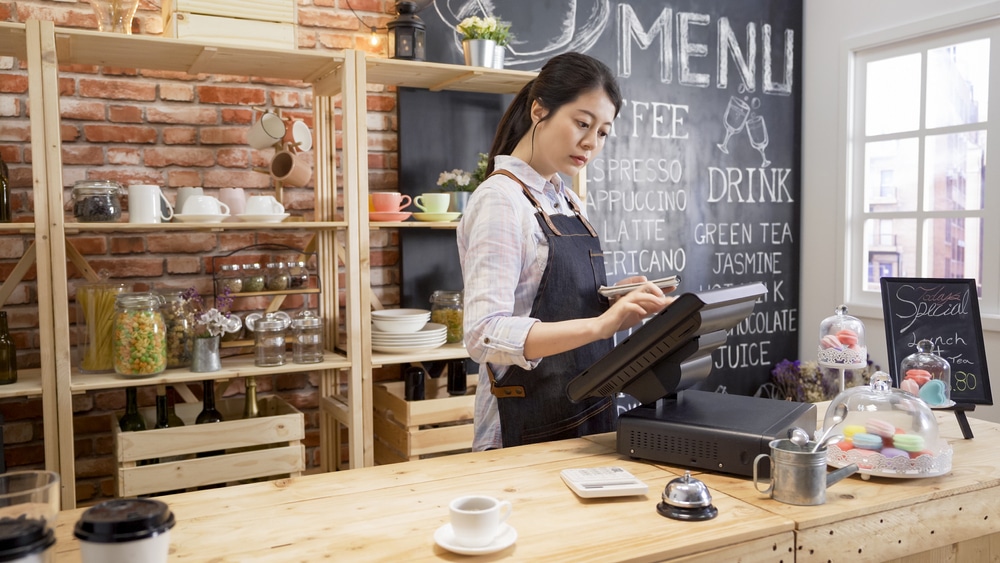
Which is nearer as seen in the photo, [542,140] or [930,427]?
[930,427]

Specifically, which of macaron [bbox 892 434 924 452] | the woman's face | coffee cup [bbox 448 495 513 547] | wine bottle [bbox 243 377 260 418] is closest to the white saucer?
coffee cup [bbox 448 495 513 547]

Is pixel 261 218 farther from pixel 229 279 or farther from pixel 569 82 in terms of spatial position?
pixel 569 82

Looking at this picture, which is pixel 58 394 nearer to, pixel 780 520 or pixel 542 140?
pixel 542 140

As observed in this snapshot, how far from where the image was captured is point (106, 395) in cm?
298

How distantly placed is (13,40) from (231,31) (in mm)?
650

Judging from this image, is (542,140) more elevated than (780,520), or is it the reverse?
(542,140)

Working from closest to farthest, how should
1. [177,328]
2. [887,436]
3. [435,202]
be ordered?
[887,436] → [177,328] → [435,202]

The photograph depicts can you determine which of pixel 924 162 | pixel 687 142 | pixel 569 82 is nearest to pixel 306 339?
pixel 569 82

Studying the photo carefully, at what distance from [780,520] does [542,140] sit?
1073 millimetres

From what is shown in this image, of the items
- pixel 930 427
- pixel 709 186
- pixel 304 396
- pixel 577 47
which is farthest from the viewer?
pixel 709 186

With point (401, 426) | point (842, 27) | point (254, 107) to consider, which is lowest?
point (401, 426)

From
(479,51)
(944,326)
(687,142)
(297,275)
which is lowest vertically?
(944,326)

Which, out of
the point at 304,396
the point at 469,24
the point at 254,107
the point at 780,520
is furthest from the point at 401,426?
the point at 780,520

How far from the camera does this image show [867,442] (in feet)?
5.15
